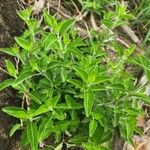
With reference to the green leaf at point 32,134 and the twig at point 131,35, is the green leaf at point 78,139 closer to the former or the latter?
the green leaf at point 32,134

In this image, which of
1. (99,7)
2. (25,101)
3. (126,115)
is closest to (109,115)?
(126,115)

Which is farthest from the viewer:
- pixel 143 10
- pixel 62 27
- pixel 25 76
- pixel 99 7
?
pixel 143 10

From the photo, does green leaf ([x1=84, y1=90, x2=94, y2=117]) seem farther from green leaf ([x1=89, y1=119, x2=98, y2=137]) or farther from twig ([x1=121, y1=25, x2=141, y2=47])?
twig ([x1=121, y1=25, x2=141, y2=47])

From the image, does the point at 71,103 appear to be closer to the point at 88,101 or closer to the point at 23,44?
the point at 88,101

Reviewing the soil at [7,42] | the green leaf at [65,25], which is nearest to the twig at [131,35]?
the soil at [7,42]

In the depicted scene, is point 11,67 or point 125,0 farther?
point 125,0

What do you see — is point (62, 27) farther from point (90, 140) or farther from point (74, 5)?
point (74, 5)

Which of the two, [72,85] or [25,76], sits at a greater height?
[25,76]

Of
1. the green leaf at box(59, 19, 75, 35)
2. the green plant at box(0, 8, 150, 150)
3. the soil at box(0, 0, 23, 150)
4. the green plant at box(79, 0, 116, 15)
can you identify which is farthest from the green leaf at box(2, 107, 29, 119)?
the green plant at box(79, 0, 116, 15)

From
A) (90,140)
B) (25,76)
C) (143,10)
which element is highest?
(25,76)
